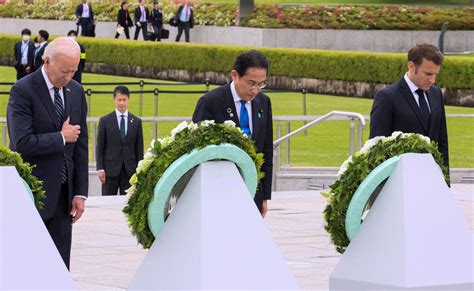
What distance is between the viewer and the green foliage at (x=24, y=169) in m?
6.88

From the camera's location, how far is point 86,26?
3869 centimetres

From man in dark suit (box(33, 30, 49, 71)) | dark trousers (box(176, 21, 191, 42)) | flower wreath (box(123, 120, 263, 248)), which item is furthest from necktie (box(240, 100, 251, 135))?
dark trousers (box(176, 21, 191, 42))

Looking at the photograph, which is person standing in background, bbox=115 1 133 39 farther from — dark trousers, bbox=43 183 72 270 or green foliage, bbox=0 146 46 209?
green foliage, bbox=0 146 46 209

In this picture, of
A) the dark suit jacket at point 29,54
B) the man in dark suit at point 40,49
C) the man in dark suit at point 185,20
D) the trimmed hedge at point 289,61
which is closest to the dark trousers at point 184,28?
the man in dark suit at point 185,20

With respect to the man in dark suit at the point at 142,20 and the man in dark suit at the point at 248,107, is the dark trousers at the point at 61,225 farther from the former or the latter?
the man in dark suit at the point at 142,20

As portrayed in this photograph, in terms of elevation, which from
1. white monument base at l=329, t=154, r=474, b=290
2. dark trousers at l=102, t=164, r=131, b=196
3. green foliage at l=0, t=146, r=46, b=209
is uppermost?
green foliage at l=0, t=146, r=46, b=209

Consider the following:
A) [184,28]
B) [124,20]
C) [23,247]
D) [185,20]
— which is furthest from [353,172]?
[124,20]

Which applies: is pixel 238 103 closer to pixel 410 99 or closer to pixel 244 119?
pixel 244 119

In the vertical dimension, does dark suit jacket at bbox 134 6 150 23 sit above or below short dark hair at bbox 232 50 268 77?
below

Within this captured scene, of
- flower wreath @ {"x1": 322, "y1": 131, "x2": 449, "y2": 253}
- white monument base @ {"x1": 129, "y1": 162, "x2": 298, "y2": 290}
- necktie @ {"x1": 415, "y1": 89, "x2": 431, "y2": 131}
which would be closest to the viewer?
white monument base @ {"x1": 129, "y1": 162, "x2": 298, "y2": 290}

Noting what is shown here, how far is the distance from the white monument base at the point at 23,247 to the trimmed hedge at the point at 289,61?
22.4m

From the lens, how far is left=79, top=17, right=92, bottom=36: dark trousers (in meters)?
38.6

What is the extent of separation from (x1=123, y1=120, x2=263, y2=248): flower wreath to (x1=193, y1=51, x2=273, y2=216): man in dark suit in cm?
68

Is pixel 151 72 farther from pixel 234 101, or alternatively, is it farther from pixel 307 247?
pixel 234 101
